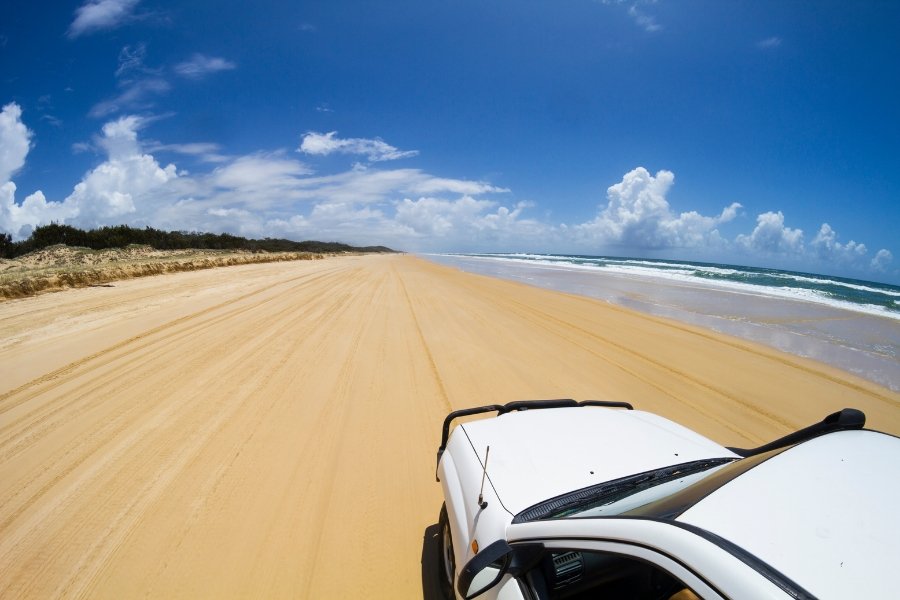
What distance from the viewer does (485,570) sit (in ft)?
5.20

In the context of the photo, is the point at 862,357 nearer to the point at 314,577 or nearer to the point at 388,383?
the point at 388,383

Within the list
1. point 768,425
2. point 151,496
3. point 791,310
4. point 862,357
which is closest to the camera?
point 151,496

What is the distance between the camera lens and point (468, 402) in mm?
4832

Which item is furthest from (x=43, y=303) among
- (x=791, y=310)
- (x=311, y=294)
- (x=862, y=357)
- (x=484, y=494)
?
(x=791, y=310)

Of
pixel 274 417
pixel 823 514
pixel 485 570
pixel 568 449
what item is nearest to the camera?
pixel 823 514

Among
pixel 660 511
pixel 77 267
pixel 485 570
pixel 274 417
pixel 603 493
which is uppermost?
pixel 77 267

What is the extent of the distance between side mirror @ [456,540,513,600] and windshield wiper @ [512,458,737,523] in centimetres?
16

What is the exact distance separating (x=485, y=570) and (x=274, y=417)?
345 cm

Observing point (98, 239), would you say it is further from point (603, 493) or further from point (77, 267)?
point (603, 493)

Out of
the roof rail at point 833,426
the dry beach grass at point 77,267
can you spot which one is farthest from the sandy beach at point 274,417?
the dry beach grass at point 77,267

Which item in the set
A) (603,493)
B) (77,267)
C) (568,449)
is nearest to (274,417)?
(568,449)

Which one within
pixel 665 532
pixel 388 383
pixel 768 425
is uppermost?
pixel 665 532

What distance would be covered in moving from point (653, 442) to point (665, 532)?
4.39ft

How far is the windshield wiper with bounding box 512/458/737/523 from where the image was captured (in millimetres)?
1692
